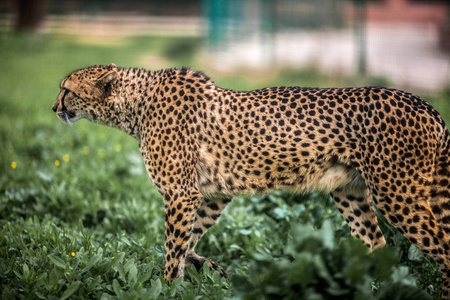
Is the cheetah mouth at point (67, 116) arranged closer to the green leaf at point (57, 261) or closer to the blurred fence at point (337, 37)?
the green leaf at point (57, 261)

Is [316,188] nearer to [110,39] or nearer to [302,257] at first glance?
[302,257]

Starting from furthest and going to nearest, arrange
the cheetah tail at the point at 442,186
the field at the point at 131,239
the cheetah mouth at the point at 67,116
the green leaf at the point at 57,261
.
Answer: the cheetah mouth at the point at 67,116 → the green leaf at the point at 57,261 → the cheetah tail at the point at 442,186 → the field at the point at 131,239

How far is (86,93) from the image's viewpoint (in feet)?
14.1

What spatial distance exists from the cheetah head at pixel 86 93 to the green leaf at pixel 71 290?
134 centimetres

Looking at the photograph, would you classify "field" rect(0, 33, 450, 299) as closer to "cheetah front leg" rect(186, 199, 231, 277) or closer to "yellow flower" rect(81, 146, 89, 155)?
"yellow flower" rect(81, 146, 89, 155)

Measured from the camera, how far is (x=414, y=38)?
10492 millimetres

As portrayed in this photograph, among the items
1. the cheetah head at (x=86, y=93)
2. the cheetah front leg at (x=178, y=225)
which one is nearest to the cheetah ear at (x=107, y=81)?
the cheetah head at (x=86, y=93)

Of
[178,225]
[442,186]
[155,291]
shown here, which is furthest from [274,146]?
[155,291]

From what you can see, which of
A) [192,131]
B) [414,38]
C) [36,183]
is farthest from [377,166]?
[414,38]

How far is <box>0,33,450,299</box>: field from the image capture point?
2961mm

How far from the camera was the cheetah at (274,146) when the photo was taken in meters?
3.62

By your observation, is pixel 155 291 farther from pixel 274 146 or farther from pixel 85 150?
pixel 85 150

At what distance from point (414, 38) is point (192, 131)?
25.4ft

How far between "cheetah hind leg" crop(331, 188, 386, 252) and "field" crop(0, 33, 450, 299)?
8.3 inches
